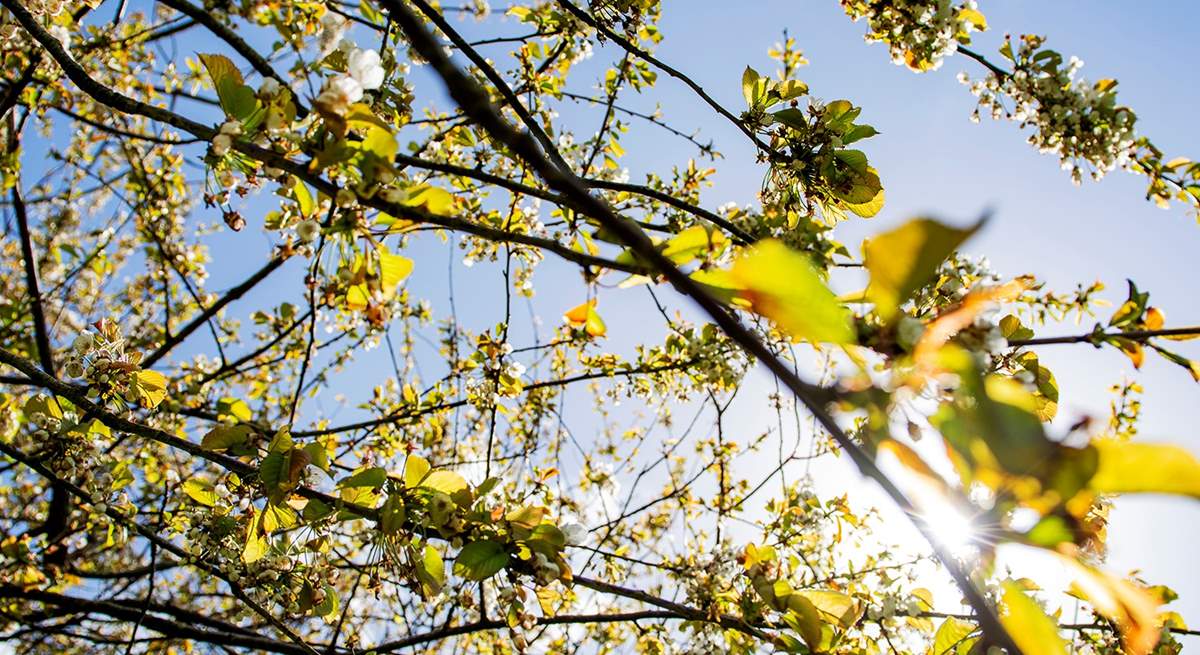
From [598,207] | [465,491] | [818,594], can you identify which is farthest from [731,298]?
[818,594]

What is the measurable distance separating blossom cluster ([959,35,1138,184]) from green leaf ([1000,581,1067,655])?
1637 millimetres

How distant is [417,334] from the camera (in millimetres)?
4082

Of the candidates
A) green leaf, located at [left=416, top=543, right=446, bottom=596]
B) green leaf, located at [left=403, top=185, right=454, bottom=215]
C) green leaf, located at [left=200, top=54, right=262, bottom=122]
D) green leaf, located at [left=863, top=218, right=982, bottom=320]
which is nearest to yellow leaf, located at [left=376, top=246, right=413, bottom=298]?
green leaf, located at [left=403, top=185, right=454, bottom=215]

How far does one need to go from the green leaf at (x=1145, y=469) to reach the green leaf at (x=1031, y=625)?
0.35 feet

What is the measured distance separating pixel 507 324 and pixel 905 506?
78.2 inches

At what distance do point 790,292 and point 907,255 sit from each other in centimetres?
8

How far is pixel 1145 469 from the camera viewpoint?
384 mm

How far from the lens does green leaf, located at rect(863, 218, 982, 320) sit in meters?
0.40

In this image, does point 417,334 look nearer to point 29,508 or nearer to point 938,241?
point 29,508

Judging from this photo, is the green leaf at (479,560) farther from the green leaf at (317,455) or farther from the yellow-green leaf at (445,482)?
the green leaf at (317,455)

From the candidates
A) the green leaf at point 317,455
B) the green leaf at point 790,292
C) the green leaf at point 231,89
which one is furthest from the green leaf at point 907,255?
the green leaf at point 317,455

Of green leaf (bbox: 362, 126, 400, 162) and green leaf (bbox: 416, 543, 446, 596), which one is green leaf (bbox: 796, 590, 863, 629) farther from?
green leaf (bbox: 362, 126, 400, 162)

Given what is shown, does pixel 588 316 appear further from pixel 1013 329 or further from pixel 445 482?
pixel 1013 329

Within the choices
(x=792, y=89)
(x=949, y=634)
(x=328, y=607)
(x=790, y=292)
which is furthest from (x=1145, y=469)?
(x=328, y=607)
